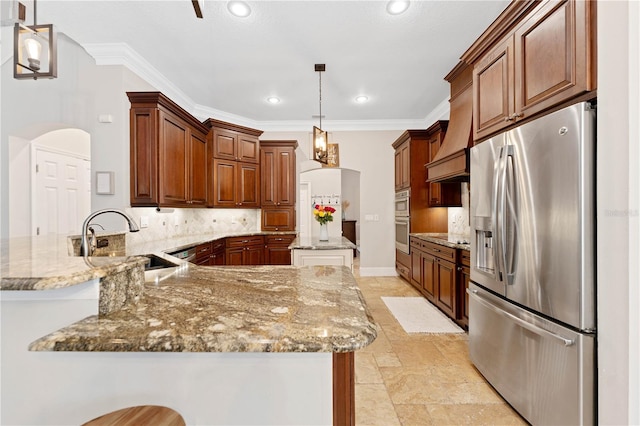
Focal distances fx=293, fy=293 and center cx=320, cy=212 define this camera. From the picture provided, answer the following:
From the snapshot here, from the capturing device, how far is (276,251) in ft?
17.8

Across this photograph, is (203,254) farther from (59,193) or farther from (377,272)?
(377,272)

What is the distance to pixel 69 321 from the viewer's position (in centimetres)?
87

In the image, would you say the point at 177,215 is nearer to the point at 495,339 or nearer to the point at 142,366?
the point at 142,366

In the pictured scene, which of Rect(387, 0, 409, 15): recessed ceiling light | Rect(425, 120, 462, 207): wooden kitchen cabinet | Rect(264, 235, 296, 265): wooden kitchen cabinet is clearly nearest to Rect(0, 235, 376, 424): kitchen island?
Rect(387, 0, 409, 15): recessed ceiling light

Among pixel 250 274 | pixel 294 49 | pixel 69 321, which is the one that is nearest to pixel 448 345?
pixel 250 274

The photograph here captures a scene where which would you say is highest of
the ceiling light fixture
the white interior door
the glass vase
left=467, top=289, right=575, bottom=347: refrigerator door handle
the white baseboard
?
the ceiling light fixture

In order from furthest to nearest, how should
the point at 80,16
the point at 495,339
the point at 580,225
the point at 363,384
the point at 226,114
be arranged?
1. the point at 226,114
2. the point at 80,16
3. the point at 363,384
4. the point at 495,339
5. the point at 580,225

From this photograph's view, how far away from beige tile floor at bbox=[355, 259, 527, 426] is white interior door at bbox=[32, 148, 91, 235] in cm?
433

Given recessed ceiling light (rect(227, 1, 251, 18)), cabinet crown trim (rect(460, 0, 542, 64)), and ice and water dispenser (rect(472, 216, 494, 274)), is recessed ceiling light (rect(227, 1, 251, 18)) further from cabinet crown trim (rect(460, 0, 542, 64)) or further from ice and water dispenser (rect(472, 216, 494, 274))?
ice and water dispenser (rect(472, 216, 494, 274))

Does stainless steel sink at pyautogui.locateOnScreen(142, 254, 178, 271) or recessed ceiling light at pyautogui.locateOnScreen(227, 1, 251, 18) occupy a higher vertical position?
recessed ceiling light at pyautogui.locateOnScreen(227, 1, 251, 18)

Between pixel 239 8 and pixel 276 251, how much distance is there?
378cm

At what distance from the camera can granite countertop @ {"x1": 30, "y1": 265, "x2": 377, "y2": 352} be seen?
28.7 inches

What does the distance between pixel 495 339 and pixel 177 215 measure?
4258mm

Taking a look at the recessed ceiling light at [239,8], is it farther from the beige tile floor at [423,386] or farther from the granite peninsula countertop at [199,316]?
the beige tile floor at [423,386]
